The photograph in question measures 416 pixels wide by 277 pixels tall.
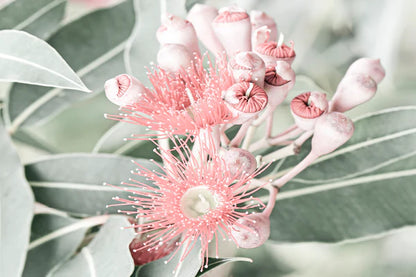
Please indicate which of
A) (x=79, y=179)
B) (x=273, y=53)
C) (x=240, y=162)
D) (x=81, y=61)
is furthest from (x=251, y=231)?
(x=81, y=61)

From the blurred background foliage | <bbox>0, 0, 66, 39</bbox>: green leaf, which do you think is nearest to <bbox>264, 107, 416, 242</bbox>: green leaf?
the blurred background foliage

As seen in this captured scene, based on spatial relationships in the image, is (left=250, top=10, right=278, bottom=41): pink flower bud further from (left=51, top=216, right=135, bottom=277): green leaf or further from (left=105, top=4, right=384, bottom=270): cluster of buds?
(left=51, top=216, right=135, bottom=277): green leaf

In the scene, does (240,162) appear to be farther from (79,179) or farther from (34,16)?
(34,16)

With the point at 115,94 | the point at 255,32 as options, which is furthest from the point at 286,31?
the point at 115,94

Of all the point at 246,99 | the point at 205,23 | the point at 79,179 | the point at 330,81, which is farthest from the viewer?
the point at 330,81

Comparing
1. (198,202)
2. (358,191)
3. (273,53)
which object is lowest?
(358,191)
